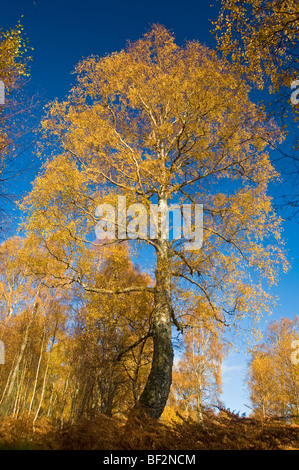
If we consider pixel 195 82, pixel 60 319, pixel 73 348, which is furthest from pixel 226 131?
pixel 60 319

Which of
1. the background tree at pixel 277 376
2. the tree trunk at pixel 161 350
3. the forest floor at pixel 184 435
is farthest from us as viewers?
the background tree at pixel 277 376

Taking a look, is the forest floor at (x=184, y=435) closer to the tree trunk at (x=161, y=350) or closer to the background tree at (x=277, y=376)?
the tree trunk at (x=161, y=350)

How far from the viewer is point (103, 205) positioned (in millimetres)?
7867

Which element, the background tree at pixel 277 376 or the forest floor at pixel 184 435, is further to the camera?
the background tree at pixel 277 376

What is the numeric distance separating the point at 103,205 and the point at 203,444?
21.2 feet

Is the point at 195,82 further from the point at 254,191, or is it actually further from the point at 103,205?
the point at 103,205

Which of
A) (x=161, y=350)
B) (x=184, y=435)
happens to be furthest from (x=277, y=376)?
(x=184, y=435)

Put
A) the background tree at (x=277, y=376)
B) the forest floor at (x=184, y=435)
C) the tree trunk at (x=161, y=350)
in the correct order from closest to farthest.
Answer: the forest floor at (x=184, y=435) → the tree trunk at (x=161, y=350) → the background tree at (x=277, y=376)

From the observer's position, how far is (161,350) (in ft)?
19.6

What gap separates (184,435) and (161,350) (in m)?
3.66

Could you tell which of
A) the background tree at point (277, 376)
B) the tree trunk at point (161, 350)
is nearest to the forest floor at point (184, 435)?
the tree trunk at point (161, 350)

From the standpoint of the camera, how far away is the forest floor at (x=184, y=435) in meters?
2.14

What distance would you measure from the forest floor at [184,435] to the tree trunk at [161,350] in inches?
83.4

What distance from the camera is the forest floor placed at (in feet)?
7.03
